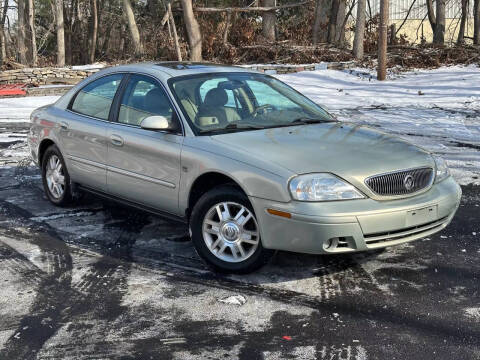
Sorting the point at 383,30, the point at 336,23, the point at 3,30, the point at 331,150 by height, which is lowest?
the point at 331,150

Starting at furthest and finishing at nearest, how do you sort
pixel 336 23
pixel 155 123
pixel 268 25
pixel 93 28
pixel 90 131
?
pixel 93 28
pixel 336 23
pixel 268 25
pixel 90 131
pixel 155 123

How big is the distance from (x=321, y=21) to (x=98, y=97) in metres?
21.9

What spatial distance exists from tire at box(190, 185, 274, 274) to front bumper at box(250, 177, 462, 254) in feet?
0.52

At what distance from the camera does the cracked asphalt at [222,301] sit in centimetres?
358

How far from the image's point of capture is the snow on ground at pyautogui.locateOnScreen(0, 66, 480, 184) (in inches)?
377

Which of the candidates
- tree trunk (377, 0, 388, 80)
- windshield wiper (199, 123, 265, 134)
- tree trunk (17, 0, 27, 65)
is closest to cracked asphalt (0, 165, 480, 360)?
windshield wiper (199, 123, 265, 134)

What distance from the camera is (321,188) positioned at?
4.21 metres

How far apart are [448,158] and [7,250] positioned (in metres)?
5.82

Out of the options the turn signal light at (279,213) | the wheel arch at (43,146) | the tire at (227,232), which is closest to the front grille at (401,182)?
the turn signal light at (279,213)

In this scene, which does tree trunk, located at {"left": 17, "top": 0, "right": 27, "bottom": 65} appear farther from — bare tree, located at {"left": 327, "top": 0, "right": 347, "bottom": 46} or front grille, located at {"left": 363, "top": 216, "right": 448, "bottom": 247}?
front grille, located at {"left": 363, "top": 216, "right": 448, "bottom": 247}

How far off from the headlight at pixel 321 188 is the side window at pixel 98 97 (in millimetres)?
2304

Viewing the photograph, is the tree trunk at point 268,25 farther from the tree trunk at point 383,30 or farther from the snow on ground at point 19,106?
the snow on ground at point 19,106

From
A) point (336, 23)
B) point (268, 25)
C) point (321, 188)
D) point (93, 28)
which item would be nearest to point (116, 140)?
point (321, 188)

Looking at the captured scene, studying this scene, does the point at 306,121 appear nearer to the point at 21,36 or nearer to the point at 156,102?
the point at 156,102
